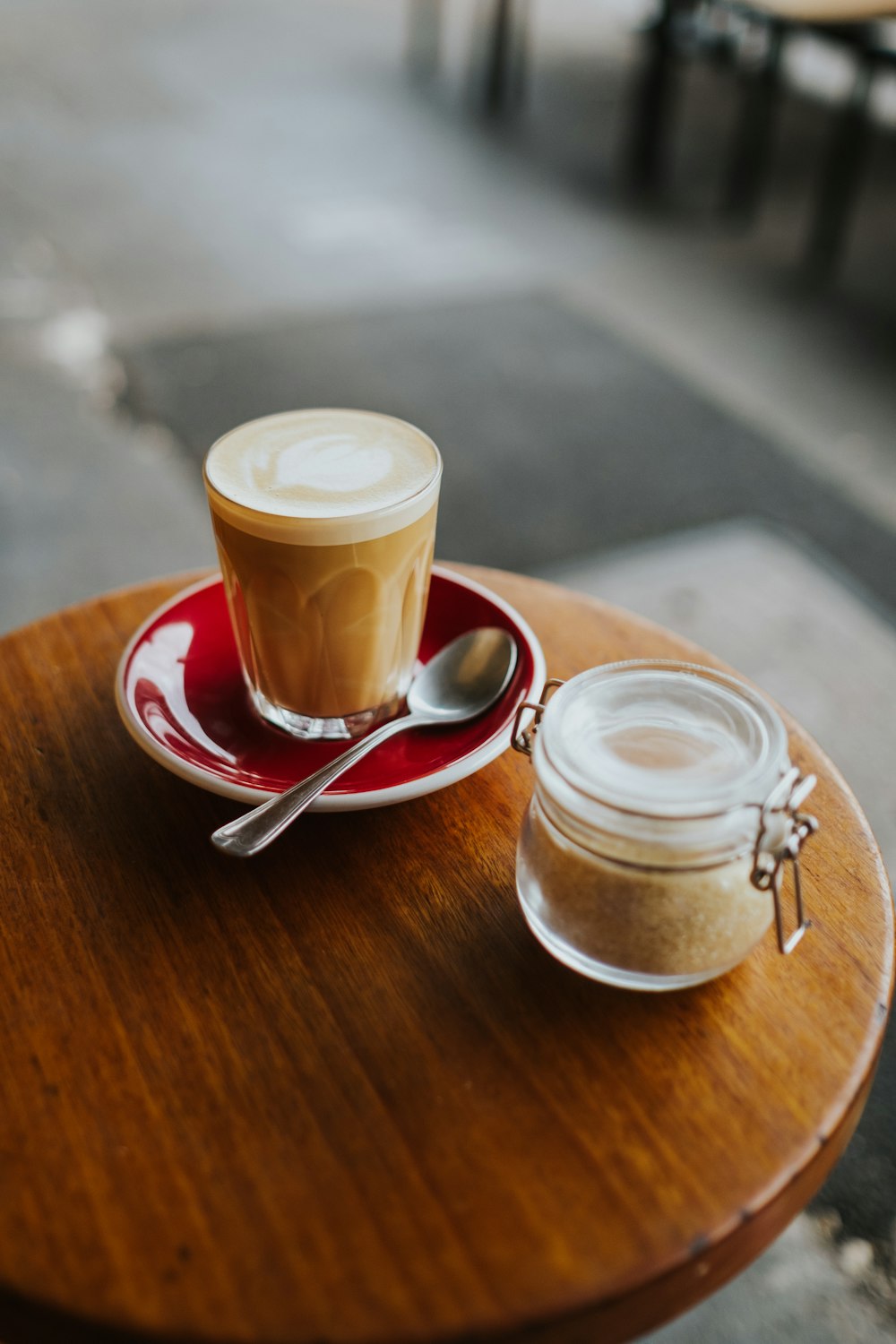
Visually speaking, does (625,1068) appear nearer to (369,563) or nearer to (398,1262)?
(398,1262)

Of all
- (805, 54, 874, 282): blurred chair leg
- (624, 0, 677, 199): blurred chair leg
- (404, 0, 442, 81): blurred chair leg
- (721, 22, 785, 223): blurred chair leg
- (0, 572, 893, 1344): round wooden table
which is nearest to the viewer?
(0, 572, 893, 1344): round wooden table

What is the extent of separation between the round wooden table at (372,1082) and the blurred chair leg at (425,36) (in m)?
3.96

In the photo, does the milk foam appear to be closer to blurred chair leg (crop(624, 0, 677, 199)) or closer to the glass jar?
the glass jar

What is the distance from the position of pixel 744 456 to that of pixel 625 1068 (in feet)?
5.09

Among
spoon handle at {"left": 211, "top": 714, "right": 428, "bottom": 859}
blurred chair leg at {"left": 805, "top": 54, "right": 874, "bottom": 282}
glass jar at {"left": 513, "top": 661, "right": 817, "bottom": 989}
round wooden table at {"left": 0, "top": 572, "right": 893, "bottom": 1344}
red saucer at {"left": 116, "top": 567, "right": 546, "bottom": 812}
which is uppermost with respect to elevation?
glass jar at {"left": 513, "top": 661, "right": 817, "bottom": 989}

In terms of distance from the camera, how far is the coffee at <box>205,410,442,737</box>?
1.81 feet

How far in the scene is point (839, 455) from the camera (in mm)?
1893

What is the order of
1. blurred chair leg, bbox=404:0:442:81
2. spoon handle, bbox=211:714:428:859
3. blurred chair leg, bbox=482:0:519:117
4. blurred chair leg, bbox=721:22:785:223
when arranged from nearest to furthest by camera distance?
1. spoon handle, bbox=211:714:428:859
2. blurred chair leg, bbox=721:22:785:223
3. blurred chair leg, bbox=482:0:519:117
4. blurred chair leg, bbox=404:0:442:81

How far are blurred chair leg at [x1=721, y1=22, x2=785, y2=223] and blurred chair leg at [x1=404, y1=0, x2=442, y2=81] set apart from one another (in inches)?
52.5

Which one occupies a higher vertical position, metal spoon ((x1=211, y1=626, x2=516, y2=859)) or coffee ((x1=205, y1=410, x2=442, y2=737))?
coffee ((x1=205, y1=410, x2=442, y2=737))

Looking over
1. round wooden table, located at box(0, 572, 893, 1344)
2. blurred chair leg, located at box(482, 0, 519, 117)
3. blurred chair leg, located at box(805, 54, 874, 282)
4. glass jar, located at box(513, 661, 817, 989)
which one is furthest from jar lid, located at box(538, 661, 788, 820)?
blurred chair leg, located at box(482, 0, 519, 117)

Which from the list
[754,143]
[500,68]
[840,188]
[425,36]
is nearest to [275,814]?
[840,188]

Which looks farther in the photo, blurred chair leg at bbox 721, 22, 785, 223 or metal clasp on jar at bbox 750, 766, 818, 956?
blurred chair leg at bbox 721, 22, 785, 223

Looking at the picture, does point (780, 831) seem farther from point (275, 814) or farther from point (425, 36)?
point (425, 36)
